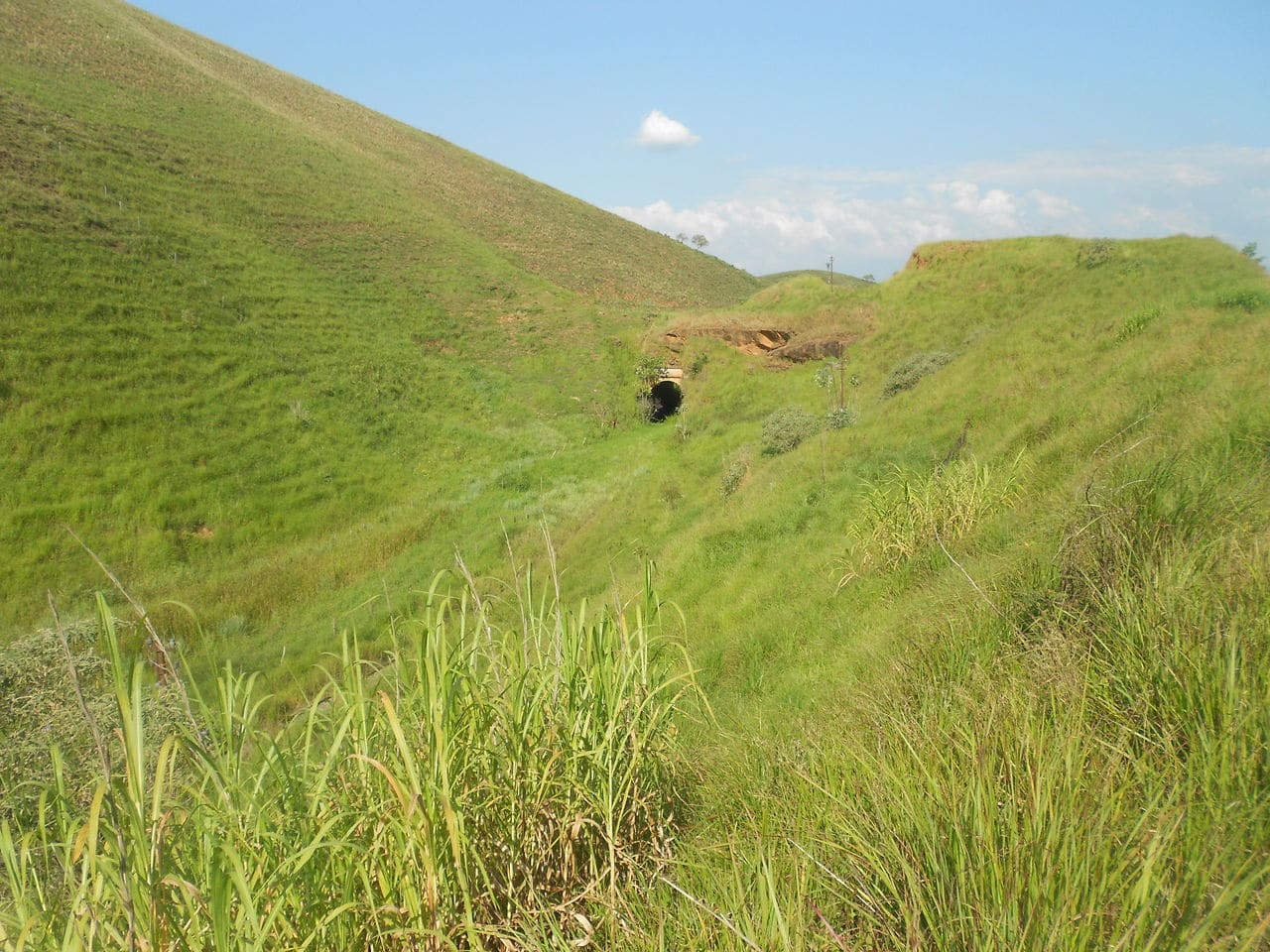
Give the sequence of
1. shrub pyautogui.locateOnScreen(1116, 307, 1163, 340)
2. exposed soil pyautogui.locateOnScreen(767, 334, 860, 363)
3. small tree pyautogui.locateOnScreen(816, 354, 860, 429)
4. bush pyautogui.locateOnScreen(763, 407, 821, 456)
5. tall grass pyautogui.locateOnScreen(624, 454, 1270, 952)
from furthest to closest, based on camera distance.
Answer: exposed soil pyautogui.locateOnScreen(767, 334, 860, 363) < small tree pyautogui.locateOnScreen(816, 354, 860, 429) < bush pyautogui.locateOnScreen(763, 407, 821, 456) < shrub pyautogui.locateOnScreen(1116, 307, 1163, 340) < tall grass pyautogui.locateOnScreen(624, 454, 1270, 952)

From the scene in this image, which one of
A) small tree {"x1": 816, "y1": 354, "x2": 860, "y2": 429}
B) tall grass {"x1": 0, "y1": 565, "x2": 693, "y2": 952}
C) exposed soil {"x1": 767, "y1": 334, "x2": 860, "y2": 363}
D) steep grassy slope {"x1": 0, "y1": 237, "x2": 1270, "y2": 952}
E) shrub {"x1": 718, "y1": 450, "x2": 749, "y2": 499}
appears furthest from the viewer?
exposed soil {"x1": 767, "y1": 334, "x2": 860, "y2": 363}

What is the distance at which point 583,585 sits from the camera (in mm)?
13633

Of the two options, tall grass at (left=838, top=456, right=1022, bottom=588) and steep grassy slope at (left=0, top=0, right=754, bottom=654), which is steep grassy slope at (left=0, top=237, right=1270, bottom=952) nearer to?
tall grass at (left=838, top=456, right=1022, bottom=588)

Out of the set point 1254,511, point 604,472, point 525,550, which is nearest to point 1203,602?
point 1254,511

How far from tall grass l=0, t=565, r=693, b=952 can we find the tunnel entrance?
25573 millimetres

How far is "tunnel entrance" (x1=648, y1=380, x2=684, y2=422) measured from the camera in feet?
92.4

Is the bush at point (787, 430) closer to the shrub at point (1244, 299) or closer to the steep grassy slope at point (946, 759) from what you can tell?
the shrub at point (1244, 299)

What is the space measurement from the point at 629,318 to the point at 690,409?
390 inches

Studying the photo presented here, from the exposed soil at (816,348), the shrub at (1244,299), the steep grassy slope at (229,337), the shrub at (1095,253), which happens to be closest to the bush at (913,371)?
the exposed soil at (816,348)

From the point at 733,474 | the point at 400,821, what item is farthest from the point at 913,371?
the point at 400,821

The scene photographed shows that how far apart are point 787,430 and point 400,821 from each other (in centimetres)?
1587

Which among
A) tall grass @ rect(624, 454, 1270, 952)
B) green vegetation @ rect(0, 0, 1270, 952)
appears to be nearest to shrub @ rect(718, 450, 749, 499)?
green vegetation @ rect(0, 0, 1270, 952)

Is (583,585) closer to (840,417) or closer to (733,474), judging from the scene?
(733,474)

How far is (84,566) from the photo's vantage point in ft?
48.1
